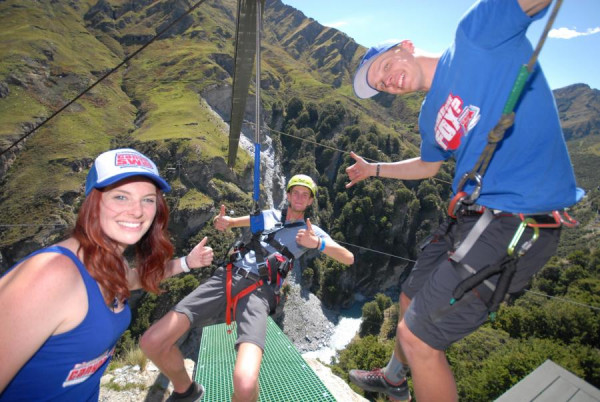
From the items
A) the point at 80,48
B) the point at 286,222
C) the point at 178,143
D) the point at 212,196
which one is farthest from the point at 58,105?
the point at 286,222

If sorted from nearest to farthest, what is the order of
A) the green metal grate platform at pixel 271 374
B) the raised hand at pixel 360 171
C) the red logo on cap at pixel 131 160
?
1. the red logo on cap at pixel 131 160
2. the raised hand at pixel 360 171
3. the green metal grate platform at pixel 271 374

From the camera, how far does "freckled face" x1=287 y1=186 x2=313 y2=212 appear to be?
5195mm

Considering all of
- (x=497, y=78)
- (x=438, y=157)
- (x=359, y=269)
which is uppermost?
(x=497, y=78)

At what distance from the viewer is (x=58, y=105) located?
78.2 m

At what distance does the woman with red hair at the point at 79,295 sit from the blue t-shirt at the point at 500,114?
8.46 feet

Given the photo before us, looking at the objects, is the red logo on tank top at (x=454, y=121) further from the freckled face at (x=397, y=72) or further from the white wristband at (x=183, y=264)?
the white wristband at (x=183, y=264)

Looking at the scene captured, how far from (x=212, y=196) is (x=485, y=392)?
52590 millimetres

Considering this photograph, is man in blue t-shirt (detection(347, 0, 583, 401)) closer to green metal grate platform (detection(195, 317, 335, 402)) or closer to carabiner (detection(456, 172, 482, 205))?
carabiner (detection(456, 172, 482, 205))

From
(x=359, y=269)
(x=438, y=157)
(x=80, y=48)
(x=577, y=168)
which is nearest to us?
(x=438, y=157)

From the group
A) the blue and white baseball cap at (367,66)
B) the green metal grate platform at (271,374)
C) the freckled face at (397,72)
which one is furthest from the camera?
the green metal grate platform at (271,374)

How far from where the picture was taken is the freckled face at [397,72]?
8.32ft

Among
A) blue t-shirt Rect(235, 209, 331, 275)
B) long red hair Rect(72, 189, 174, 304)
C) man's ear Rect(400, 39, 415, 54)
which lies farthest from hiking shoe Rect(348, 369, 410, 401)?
man's ear Rect(400, 39, 415, 54)

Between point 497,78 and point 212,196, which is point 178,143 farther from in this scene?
point 497,78

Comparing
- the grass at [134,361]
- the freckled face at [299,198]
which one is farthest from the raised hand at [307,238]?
the grass at [134,361]
